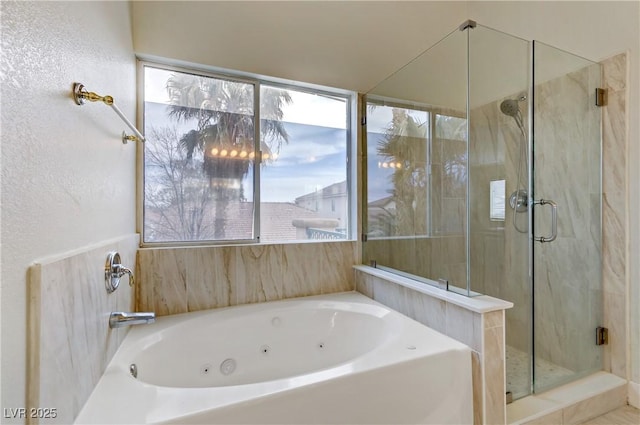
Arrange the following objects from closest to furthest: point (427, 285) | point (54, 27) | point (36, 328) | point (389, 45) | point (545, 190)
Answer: point (36, 328) < point (54, 27) < point (427, 285) < point (545, 190) < point (389, 45)

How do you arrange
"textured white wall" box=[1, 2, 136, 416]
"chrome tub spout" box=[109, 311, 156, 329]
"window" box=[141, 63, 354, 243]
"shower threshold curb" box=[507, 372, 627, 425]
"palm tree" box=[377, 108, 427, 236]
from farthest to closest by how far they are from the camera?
"palm tree" box=[377, 108, 427, 236], "window" box=[141, 63, 354, 243], "shower threshold curb" box=[507, 372, 627, 425], "chrome tub spout" box=[109, 311, 156, 329], "textured white wall" box=[1, 2, 136, 416]

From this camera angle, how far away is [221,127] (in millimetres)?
2248

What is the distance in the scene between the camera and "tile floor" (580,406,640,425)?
5.36 feet

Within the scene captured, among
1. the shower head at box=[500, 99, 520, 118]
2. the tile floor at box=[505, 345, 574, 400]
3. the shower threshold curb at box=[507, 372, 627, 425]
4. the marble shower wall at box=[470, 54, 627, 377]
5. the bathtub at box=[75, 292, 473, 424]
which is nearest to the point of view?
the bathtub at box=[75, 292, 473, 424]

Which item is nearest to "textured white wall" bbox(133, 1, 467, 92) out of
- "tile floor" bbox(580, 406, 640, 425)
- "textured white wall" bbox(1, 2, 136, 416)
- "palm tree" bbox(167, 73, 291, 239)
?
"palm tree" bbox(167, 73, 291, 239)

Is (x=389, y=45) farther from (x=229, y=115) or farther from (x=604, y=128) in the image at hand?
(x=604, y=128)

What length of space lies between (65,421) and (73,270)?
17.1 inches

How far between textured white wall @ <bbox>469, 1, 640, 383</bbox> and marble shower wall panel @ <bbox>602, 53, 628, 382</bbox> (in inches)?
1.1

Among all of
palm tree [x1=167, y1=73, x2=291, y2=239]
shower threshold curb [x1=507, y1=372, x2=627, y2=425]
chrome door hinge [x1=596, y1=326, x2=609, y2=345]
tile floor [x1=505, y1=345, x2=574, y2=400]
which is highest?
palm tree [x1=167, y1=73, x2=291, y2=239]

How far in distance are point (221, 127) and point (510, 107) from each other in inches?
86.2

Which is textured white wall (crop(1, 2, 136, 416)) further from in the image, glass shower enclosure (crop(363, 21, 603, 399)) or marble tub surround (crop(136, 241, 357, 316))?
glass shower enclosure (crop(363, 21, 603, 399))

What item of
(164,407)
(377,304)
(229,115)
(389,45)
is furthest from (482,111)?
(164,407)

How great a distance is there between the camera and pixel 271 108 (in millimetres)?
2414

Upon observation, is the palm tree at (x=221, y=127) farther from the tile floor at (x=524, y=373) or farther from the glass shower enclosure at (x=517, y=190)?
the tile floor at (x=524, y=373)
